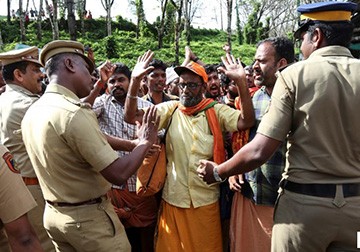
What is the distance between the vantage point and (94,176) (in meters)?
2.46

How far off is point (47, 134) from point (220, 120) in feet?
5.18

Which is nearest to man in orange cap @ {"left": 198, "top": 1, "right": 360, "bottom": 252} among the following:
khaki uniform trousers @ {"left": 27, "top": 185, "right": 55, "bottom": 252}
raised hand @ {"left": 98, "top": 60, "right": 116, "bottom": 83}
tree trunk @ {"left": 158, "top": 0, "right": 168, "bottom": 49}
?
raised hand @ {"left": 98, "top": 60, "right": 116, "bottom": 83}

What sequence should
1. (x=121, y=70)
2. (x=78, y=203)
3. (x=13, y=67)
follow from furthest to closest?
(x=121, y=70), (x=13, y=67), (x=78, y=203)

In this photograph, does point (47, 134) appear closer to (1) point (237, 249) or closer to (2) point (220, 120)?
(2) point (220, 120)

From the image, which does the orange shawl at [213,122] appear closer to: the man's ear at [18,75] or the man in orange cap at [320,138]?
the man in orange cap at [320,138]

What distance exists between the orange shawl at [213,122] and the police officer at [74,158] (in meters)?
0.81

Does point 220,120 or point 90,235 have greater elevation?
point 220,120

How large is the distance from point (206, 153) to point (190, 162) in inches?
6.2

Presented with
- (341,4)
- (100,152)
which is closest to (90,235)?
(100,152)

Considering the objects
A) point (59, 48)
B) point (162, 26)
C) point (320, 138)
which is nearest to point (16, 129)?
point (59, 48)

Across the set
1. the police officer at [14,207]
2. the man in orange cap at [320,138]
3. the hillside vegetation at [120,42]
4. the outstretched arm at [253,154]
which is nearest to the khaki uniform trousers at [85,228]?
the police officer at [14,207]

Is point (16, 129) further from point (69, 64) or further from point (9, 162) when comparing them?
point (9, 162)

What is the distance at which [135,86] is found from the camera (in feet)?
10.9

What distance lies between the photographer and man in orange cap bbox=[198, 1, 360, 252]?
2023 mm
